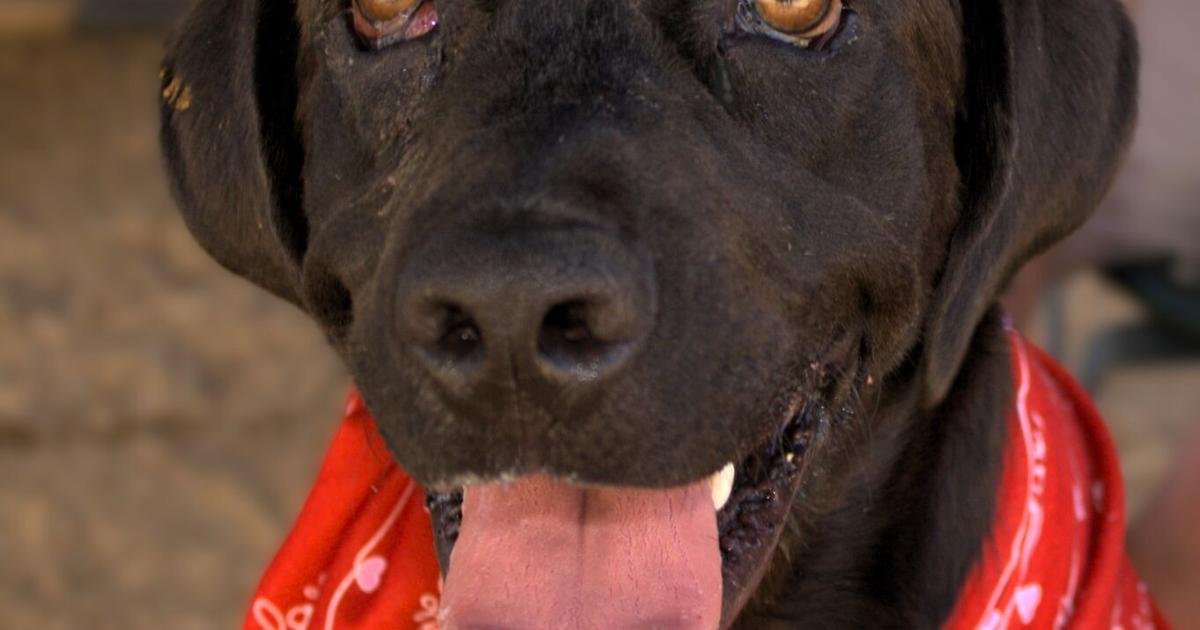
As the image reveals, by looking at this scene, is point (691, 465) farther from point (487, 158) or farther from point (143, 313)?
point (143, 313)

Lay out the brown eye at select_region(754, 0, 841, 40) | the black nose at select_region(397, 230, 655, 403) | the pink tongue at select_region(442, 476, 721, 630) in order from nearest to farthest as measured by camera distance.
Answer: the black nose at select_region(397, 230, 655, 403)
the pink tongue at select_region(442, 476, 721, 630)
the brown eye at select_region(754, 0, 841, 40)

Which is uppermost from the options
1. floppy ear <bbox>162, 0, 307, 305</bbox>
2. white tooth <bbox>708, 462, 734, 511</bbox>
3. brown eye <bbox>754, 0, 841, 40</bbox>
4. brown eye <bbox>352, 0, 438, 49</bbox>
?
brown eye <bbox>754, 0, 841, 40</bbox>

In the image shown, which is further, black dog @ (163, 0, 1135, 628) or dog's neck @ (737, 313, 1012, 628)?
dog's neck @ (737, 313, 1012, 628)

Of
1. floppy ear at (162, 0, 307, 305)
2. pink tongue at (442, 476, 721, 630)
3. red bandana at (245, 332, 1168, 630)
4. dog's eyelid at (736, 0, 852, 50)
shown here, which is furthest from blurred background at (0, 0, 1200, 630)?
floppy ear at (162, 0, 307, 305)

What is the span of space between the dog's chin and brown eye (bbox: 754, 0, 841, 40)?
48 cm

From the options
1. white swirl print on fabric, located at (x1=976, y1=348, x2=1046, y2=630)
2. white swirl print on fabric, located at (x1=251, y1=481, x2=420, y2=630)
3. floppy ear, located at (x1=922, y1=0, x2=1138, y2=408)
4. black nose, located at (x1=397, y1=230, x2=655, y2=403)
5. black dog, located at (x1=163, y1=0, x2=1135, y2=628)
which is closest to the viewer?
black nose, located at (x1=397, y1=230, x2=655, y2=403)

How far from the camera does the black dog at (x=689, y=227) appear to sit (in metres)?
1.89

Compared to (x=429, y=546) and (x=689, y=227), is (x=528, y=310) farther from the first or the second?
(x=429, y=546)

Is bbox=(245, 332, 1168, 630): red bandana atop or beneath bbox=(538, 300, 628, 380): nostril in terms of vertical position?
beneath

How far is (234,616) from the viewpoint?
4148 mm

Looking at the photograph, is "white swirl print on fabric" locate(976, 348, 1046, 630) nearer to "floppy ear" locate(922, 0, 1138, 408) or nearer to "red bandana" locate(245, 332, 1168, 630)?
"red bandana" locate(245, 332, 1168, 630)

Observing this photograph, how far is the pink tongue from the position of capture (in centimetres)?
210

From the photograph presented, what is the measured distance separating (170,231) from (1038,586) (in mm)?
3903

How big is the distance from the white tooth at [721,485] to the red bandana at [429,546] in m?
0.51
